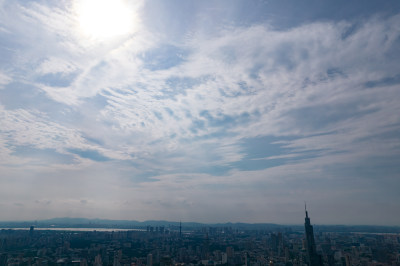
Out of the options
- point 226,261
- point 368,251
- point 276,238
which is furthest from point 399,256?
point 276,238

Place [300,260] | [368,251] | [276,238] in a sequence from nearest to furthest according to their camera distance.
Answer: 1. [300,260]
2. [368,251]
3. [276,238]

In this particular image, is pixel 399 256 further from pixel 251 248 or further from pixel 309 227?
pixel 251 248

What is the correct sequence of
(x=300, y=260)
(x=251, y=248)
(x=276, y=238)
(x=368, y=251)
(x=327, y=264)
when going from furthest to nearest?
(x=276, y=238) → (x=251, y=248) → (x=368, y=251) → (x=300, y=260) → (x=327, y=264)

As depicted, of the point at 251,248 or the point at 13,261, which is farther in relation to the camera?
the point at 251,248

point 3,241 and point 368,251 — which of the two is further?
point 3,241

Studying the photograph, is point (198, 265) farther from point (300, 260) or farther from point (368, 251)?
point (368, 251)

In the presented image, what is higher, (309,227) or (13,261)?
(309,227)

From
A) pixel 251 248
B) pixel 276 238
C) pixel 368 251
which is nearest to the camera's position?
pixel 368 251

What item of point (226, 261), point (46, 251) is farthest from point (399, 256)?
point (46, 251)

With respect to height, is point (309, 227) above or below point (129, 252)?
above
